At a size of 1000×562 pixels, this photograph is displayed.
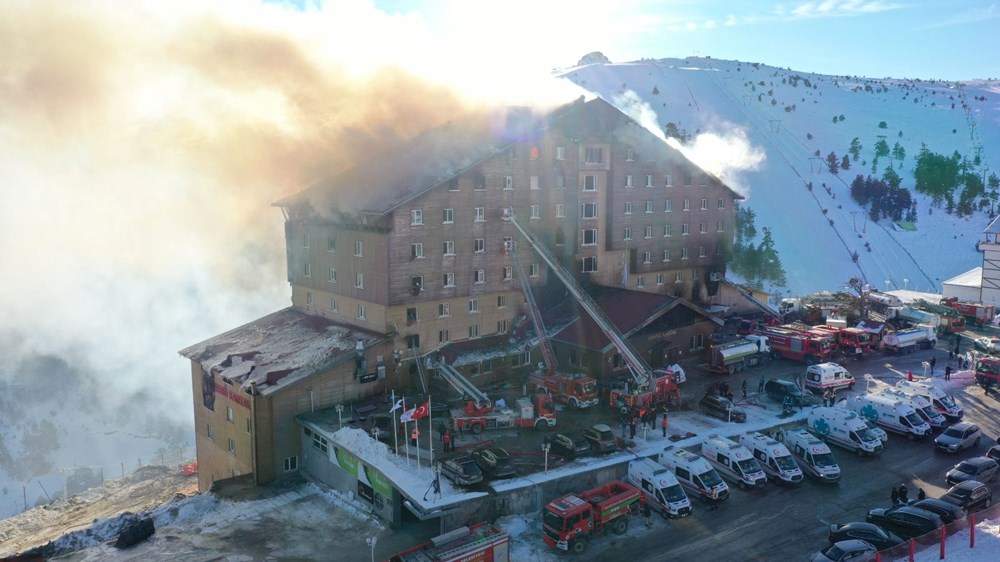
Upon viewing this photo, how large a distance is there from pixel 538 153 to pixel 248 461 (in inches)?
880

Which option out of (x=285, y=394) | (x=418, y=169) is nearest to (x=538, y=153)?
(x=418, y=169)

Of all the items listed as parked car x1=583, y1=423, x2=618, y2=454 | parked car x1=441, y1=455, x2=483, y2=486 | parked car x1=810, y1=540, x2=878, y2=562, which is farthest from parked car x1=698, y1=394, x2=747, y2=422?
parked car x1=441, y1=455, x2=483, y2=486

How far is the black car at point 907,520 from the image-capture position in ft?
75.2

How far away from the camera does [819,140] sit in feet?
427

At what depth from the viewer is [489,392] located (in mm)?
37281

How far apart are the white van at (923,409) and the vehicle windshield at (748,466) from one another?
10.9 m

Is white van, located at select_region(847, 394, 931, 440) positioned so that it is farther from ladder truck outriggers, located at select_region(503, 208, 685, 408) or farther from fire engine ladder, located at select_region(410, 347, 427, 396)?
fire engine ladder, located at select_region(410, 347, 427, 396)

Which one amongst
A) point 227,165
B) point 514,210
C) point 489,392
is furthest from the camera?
point 227,165

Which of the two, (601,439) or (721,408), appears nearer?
(601,439)

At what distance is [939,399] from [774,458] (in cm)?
1281

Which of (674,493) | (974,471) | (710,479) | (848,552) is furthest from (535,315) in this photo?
(848,552)

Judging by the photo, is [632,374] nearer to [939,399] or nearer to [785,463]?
[785,463]

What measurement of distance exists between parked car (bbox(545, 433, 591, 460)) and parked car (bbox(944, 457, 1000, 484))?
45.0 ft

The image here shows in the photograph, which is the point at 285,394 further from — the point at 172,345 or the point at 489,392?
the point at 172,345
